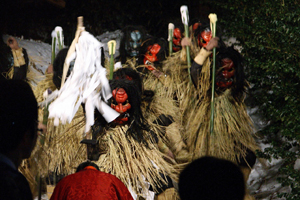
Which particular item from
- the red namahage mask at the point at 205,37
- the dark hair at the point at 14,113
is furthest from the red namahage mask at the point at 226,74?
the dark hair at the point at 14,113

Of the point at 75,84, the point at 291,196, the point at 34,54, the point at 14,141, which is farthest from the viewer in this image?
the point at 34,54

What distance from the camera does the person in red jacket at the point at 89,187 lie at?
1621 millimetres

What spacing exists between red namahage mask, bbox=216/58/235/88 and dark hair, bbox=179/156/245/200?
1.52 m

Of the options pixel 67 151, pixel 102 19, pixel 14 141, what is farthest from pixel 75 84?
pixel 102 19

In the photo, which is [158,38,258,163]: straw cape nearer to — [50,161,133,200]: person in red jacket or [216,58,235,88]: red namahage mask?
[216,58,235,88]: red namahage mask

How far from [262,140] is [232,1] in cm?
117

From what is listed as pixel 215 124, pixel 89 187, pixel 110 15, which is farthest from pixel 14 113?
pixel 110 15

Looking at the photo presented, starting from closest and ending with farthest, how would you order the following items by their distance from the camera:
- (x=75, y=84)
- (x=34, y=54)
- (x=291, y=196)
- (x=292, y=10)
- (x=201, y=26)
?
(x=75, y=84) → (x=291, y=196) → (x=292, y=10) → (x=201, y=26) → (x=34, y=54)

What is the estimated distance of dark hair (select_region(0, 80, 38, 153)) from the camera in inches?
41.4

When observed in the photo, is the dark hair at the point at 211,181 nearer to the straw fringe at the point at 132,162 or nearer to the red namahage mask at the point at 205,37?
the straw fringe at the point at 132,162

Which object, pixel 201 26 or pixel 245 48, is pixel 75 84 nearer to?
pixel 201 26

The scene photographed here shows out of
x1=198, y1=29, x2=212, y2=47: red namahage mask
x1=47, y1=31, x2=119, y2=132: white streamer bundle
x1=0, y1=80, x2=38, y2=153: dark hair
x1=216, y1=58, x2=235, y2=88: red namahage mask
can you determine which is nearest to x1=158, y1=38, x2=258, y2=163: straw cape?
x1=216, y1=58, x2=235, y2=88: red namahage mask

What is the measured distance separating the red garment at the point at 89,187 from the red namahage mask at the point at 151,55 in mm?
1508

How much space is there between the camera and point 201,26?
9.61ft
